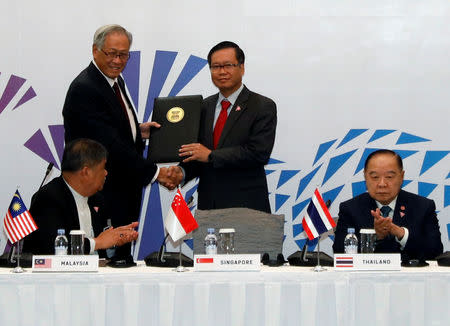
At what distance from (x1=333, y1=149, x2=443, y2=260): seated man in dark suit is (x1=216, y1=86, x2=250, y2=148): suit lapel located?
3.58 ft

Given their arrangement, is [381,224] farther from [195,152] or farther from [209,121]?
[209,121]

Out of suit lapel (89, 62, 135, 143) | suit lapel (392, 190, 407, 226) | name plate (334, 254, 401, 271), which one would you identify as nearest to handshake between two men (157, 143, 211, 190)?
suit lapel (89, 62, 135, 143)

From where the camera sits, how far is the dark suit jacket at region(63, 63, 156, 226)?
5383 mm

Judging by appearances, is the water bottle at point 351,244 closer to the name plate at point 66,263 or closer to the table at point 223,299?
the table at point 223,299

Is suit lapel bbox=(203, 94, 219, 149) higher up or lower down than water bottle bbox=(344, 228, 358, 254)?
higher up

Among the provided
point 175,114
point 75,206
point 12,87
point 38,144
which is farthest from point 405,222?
point 12,87

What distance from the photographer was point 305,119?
247 inches

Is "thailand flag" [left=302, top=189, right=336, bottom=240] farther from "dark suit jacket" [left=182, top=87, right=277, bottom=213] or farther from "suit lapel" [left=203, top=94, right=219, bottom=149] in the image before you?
"suit lapel" [left=203, top=94, right=219, bottom=149]

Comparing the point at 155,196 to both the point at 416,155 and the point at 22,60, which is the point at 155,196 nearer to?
the point at 22,60

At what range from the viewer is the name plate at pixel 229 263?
3705 millimetres

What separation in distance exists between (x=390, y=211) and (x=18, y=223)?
2214mm

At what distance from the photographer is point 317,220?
412cm

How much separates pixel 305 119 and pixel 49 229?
8.39 ft

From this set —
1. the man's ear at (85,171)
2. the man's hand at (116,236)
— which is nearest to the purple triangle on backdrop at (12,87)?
the man's ear at (85,171)
